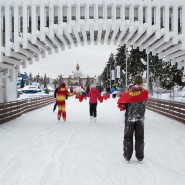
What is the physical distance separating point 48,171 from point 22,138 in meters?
4.00

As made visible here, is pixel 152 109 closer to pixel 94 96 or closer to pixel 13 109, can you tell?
pixel 94 96

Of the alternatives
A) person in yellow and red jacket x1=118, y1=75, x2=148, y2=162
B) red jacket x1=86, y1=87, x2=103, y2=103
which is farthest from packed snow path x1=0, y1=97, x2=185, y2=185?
red jacket x1=86, y1=87, x2=103, y2=103

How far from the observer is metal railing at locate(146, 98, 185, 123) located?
13349 millimetres

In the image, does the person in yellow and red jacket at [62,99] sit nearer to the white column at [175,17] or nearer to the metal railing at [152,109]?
the metal railing at [152,109]

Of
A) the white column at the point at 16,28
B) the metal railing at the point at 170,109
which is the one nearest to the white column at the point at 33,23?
the white column at the point at 16,28

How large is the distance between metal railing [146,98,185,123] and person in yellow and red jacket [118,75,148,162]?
293 inches

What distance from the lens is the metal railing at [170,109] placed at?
43.8 ft

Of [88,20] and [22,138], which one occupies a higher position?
[88,20]

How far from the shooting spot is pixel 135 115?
6.00 meters

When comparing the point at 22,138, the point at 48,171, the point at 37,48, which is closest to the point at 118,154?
the point at 48,171

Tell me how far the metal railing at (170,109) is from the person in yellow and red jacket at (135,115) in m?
7.44

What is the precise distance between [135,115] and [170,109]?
985 cm

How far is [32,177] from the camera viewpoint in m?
4.90

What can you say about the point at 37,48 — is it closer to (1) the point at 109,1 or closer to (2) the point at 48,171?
(1) the point at 109,1
